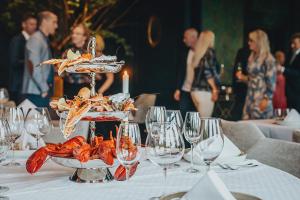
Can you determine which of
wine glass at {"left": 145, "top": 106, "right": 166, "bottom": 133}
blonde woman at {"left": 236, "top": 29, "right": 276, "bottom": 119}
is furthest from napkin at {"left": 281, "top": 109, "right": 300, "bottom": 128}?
wine glass at {"left": 145, "top": 106, "right": 166, "bottom": 133}

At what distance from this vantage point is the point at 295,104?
6.45 meters

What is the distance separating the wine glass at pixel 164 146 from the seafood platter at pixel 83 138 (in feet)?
0.70

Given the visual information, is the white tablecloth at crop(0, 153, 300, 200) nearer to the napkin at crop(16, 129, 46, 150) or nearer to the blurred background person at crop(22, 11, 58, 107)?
the napkin at crop(16, 129, 46, 150)

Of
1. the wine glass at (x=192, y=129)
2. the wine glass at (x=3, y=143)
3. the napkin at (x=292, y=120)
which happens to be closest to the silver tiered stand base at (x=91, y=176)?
the wine glass at (x=3, y=143)

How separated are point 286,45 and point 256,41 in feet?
18.4

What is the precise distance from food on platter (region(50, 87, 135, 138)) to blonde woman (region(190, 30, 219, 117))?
411 cm

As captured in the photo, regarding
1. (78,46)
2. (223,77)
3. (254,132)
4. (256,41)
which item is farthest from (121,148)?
(223,77)

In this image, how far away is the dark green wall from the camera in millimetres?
8555

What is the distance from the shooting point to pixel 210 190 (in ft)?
4.58

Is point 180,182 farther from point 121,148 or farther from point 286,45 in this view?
point 286,45

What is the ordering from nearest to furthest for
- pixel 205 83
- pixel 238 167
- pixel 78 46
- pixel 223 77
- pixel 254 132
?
1. pixel 238 167
2. pixel 254 132
3. pixel 78 46
4. pixel 205 83
5. pixel 223 77

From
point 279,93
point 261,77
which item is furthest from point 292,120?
point 279,93

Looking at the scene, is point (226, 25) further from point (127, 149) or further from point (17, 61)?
point (127, 149)

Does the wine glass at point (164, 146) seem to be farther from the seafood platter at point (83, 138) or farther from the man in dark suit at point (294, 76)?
the man in dark suit at point (294, 76)
